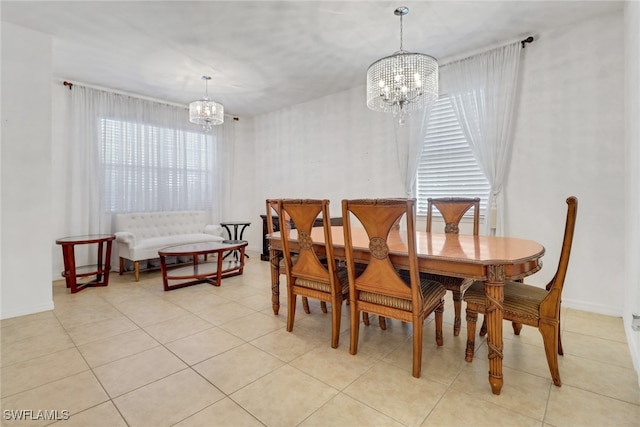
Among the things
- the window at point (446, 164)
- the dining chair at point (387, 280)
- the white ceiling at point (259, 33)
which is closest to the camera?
the dining chair at point (387, 280)

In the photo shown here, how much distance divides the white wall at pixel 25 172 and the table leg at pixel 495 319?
147 inches

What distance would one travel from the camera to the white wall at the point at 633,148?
1.88 metres

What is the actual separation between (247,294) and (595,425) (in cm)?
287

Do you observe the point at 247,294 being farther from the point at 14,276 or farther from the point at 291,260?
the point at 14,276

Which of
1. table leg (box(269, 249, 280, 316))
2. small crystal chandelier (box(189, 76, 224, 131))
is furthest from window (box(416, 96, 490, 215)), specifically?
small crystal chandelier (box(189, 76, 224, 131))

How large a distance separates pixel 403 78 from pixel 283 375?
2.33 meters

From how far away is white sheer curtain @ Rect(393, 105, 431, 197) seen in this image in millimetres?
3707

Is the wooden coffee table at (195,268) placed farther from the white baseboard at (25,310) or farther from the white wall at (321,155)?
the white wall at (321,155)

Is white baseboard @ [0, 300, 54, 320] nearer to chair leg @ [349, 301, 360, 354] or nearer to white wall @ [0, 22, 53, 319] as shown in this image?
white wall @ [0, 22, 53, 319]

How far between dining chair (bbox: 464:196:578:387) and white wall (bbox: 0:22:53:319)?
374cm

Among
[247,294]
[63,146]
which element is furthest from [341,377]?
[63,146]

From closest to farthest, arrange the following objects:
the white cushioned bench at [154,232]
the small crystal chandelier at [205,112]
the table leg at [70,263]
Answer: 1. the table leg at [70,263]
2. the small crystal chandelier at [205,112]
3. the white cushioned bench at [154,232]

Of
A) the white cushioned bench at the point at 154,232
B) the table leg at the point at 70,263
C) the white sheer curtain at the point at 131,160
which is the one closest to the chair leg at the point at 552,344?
the white cushioned bench at the point at 154,232

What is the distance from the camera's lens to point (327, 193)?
16.0ft
